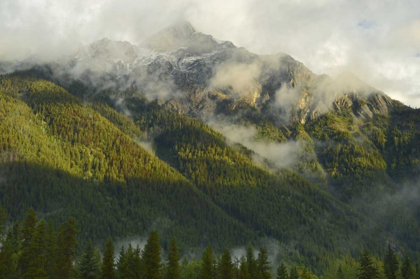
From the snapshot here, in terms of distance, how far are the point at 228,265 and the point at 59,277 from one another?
1172 inches

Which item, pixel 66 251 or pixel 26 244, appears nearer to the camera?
pixel 66 251

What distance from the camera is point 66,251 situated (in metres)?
83.6

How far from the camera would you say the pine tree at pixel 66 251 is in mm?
81688

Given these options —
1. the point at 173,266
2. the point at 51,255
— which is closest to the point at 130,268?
the point at 173,266

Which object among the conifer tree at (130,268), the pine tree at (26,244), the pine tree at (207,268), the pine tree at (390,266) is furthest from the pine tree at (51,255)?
the pine tree at (390,266)

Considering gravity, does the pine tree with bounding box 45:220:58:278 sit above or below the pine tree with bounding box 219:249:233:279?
above

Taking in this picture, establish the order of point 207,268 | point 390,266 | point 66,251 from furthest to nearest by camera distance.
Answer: point 390,266, point 207,268, point 66,251

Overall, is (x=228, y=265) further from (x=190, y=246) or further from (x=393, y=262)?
(x=190, y=246)

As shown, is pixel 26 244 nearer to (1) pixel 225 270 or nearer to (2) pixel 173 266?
(2) pixel 173 266

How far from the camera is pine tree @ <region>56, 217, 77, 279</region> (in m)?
81.7

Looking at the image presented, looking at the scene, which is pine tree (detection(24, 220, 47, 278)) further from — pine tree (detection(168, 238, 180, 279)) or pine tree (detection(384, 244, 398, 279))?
pine tree (detection(384, 244, 398, 279))

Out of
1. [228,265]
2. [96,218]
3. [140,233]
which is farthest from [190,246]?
[228,265]

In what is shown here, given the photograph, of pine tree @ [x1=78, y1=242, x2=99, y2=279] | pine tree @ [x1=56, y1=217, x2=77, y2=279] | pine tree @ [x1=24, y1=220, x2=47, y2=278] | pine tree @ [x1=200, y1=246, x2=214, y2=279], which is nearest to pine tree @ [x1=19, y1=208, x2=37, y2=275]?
pine tree @ [x1=24, y1=220, x2=47, y2=278]

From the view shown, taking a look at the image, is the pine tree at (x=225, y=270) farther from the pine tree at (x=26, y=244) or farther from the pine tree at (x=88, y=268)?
the pine tree at (x=26, y=244)
